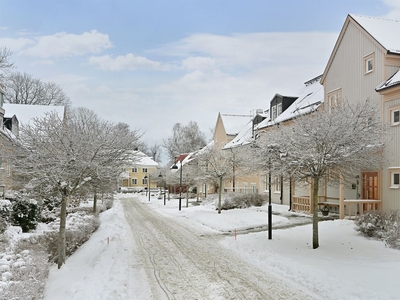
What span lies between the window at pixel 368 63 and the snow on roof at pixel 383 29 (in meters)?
0.93

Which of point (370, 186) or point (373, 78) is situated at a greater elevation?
point (373, 78)

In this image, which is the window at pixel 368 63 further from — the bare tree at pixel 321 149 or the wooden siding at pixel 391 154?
the bare tree at pixel 321 149

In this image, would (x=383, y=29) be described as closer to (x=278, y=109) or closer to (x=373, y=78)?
(x=373, y=78)

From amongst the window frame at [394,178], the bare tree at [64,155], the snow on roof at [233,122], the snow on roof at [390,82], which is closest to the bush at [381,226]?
the window frame at [394,178]

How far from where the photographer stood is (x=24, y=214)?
1680 cm

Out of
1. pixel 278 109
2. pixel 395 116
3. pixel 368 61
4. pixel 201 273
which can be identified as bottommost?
pixel 201 273

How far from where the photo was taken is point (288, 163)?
41.7 ft

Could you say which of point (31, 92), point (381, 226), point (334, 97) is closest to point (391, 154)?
point (381, 226)

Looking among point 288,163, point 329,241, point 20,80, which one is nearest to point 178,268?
point 288,163

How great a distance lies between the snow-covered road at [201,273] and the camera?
8.57m

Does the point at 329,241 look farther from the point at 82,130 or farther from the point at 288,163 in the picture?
the point at 82,130

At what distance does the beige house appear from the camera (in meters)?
17.1

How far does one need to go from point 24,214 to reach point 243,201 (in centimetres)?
1607

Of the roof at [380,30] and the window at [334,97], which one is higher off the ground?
the roof at [380,30]
